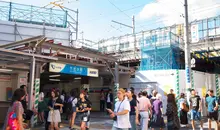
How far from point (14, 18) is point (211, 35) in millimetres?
17035

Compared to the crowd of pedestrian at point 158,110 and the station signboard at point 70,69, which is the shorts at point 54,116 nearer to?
the crowd of pedestrian at point 158,110

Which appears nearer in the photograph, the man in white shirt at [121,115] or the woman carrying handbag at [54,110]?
the man in white shirt at [121,115]

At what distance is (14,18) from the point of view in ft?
68.5

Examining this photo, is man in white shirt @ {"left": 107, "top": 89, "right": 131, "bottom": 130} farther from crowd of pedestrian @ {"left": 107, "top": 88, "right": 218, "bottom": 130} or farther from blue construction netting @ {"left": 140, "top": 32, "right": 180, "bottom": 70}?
blue construction netting @ {"left": 140, "top": 32, "right": 180, "bottom": 70}

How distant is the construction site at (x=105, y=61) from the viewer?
1186 cm

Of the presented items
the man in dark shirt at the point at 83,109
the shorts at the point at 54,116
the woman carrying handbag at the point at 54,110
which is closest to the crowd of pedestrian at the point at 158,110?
the man in dark shirt at the point at 83,109

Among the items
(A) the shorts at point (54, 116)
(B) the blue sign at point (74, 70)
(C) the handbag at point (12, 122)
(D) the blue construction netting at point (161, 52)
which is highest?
(D) the blue construction netting at point (161, 52)

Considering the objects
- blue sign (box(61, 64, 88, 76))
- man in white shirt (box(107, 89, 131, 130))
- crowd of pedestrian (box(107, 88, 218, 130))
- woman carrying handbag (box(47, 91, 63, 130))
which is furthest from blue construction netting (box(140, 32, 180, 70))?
man in white shirt (box(107, 89, 131, 130))

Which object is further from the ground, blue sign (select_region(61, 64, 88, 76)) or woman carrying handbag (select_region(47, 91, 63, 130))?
blue sign (select_region(61, 64, 88, 76))

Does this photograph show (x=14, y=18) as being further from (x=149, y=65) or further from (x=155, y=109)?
(x=155, y=109)

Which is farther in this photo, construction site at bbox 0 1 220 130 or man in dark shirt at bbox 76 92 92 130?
construction site at bbox 0 1 220 130

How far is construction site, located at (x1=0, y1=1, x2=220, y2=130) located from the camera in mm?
A: 11859

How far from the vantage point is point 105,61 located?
15031 mm

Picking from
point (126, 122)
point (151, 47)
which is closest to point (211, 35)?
point (151, 47)
